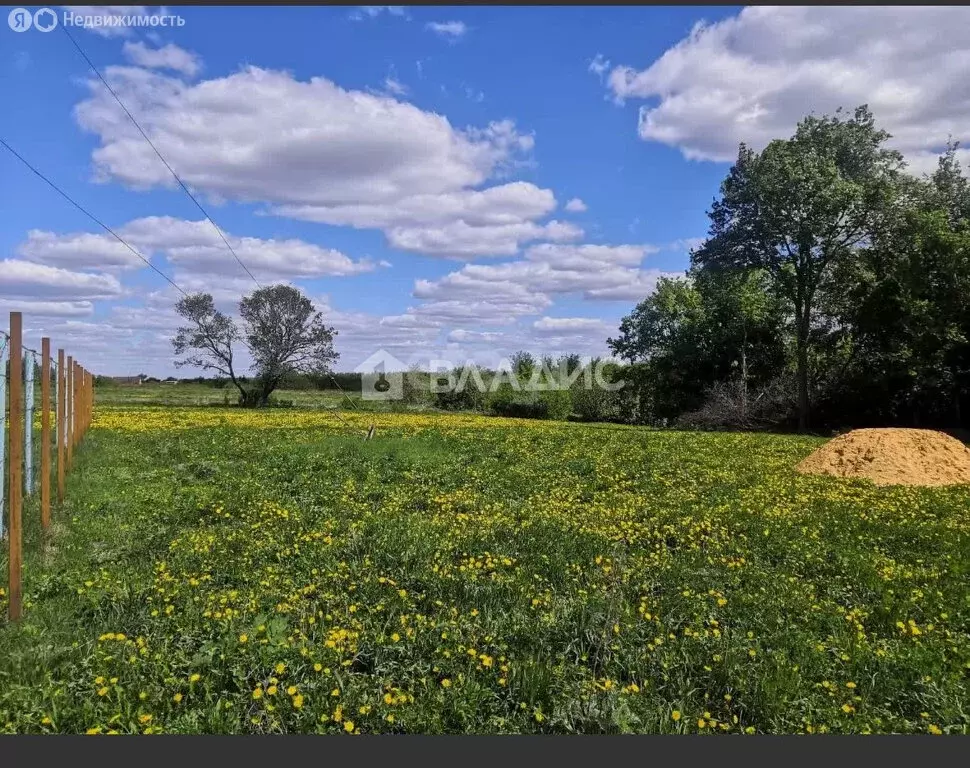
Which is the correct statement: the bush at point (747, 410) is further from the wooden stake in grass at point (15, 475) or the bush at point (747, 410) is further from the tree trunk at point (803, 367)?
the wooden stake in grass at point (15, 475)

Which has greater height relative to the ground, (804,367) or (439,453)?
(804,367)

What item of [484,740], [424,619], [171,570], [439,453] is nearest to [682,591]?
[424,619]

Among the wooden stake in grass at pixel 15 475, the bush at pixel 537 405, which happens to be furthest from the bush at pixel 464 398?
the wooden stake in grass at pixel 15 475

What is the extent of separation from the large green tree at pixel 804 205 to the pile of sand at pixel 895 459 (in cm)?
2125

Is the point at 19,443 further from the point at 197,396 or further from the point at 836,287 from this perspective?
the point at 197,396

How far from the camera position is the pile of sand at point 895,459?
14227mm

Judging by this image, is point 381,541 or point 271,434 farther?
point 271,434

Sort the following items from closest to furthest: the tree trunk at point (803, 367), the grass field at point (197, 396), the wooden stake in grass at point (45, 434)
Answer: the wooden stake in grass at point (45, 434) → the tree trunk at point (803, 367) → the grass field at point (197, 396)

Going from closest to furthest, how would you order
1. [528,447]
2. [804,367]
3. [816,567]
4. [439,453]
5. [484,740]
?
[484,740], [816,567], [439,453], [528,447], [804,367]

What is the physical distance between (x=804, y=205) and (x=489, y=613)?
35.9 meters

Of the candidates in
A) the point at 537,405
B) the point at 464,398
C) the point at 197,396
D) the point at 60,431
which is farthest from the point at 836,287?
the point at 197,396

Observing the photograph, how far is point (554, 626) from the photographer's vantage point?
18.7 ft

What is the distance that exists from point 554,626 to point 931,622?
342 centimetres

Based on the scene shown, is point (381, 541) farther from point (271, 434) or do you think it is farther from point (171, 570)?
point (271, 434)
